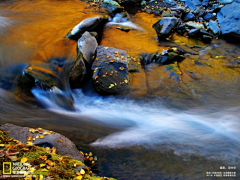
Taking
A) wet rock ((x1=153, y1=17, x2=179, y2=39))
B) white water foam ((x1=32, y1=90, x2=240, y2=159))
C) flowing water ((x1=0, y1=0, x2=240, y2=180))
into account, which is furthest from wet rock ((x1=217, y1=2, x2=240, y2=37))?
white water foam ((x1=32, y1=90, x2=240, y2=159))

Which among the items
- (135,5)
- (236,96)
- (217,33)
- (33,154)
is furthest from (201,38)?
(33,154)

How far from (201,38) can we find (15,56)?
891 centimetres

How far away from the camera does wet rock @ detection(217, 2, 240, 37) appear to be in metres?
9.81

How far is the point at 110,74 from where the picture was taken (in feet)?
20.2

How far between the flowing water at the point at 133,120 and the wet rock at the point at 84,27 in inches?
17.5

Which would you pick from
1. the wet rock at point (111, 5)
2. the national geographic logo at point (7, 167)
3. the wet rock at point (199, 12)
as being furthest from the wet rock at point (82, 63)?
the wet rock at point (199, 12)

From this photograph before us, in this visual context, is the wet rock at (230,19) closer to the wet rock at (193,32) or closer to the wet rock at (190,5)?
the wet rock at (193,32)

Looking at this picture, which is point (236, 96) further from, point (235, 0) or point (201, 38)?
point (235, 0)

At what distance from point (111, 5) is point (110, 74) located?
7.42 meters

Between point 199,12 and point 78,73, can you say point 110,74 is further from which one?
point 199,12

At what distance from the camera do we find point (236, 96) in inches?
247

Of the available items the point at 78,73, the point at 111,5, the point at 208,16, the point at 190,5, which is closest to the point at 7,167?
the point at 78,73

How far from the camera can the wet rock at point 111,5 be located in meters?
11.6

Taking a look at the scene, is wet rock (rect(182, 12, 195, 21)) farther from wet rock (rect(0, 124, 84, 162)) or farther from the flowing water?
wet rock (rect(0, 124, 84, 162))
